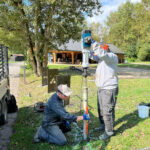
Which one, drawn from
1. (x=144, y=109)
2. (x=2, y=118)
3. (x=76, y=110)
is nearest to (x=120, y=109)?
(x=144, y=109)

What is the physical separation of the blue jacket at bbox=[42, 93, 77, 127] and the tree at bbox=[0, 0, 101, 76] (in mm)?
8951

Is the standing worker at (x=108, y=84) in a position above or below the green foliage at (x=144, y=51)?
below

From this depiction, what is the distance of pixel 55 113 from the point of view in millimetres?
3537

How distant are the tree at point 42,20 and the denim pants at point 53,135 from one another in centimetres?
917

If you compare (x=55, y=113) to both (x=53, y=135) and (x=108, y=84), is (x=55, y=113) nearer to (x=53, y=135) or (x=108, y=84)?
(x=53, y=135)

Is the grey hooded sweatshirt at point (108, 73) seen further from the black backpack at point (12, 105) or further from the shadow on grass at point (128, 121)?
the black backpack at point (12, 105)

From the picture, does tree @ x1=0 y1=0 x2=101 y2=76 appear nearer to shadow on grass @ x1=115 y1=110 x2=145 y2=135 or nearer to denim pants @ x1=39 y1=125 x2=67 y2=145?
shadow on grass @ x1=115 y1=110 x2=145 y2=135

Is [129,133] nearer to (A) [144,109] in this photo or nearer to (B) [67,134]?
(A) [144,109]

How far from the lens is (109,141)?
3.61 m

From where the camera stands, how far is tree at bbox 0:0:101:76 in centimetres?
1169

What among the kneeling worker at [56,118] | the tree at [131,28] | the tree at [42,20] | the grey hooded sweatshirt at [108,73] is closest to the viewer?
the kneeling worker at [56,118]

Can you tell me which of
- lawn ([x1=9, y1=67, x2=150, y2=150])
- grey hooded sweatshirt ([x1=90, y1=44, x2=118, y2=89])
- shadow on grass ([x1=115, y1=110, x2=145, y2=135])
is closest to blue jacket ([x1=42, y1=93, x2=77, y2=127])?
lawn ([x1=9, y1=67, x2=150, y2=150])

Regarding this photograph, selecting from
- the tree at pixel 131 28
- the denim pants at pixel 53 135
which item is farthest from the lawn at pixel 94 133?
the tree at pixel 131 28

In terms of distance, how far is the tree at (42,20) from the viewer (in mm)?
11688
